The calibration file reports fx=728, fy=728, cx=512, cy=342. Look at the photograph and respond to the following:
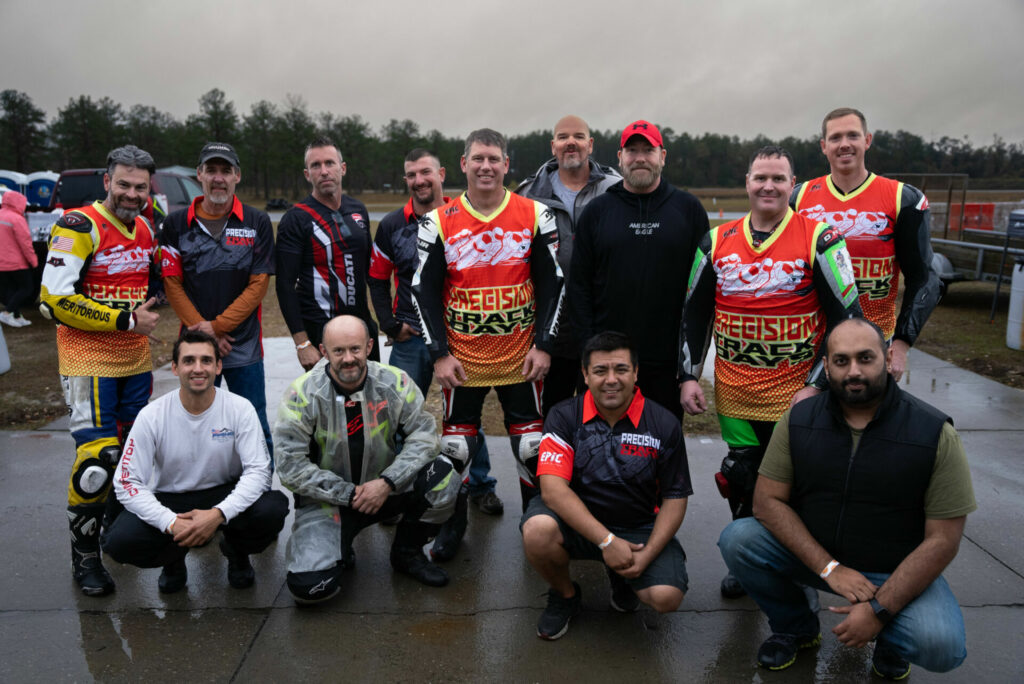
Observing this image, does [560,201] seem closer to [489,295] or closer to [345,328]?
[489,295]

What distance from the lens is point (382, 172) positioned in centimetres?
6875

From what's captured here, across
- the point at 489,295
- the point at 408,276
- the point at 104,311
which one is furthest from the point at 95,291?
the point at 489,295

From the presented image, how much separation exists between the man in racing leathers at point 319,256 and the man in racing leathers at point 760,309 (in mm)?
1989

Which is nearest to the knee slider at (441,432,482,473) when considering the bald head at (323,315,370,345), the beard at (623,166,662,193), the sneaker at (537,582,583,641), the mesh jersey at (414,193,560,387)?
the mesh jersey at (414,193,560,387)

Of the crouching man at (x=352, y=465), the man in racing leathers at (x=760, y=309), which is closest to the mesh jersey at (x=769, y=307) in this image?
the man in racing leathers at (x=760, y=309)

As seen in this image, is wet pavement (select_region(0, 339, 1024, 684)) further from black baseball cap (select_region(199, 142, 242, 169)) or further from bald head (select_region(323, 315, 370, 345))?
black baseball cap (select_region(199, 142, 242, 169))

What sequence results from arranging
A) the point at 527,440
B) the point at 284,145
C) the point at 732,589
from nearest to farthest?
the point at 732,589, the point at 527,440, the point at 284,145

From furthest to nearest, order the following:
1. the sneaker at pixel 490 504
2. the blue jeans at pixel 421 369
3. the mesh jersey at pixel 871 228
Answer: the blue jeans at pixel 421 369
the sneaker at pixel 490 504
the mesh jersey at pixel 871 228

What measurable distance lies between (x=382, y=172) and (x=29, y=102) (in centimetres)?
2785

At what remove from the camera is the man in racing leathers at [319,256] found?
411 cm

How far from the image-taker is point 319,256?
13.7 feet

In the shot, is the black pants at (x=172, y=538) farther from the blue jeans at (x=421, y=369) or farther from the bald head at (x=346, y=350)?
the blue jeans at (x=421, y=369)

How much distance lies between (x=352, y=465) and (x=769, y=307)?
6.55ft

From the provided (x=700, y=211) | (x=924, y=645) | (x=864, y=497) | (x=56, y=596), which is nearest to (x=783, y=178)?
(x=700, y=211)
